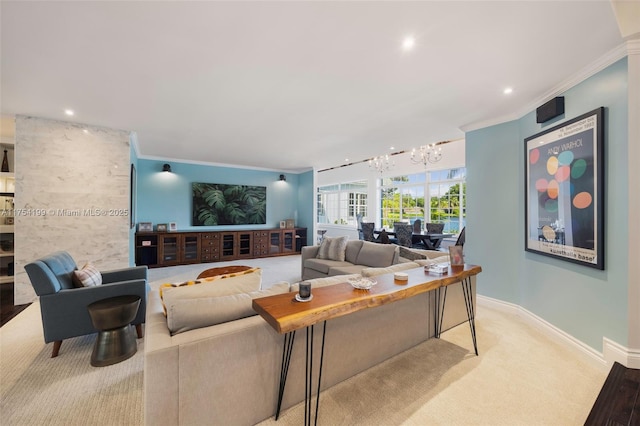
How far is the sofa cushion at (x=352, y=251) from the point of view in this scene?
4367 millimetres

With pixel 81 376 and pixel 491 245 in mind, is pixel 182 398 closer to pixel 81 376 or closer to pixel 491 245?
pixel 81 376

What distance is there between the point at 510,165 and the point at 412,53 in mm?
2242

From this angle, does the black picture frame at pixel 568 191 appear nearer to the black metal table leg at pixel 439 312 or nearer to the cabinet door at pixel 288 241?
the black metal table leg at pixel 439 312

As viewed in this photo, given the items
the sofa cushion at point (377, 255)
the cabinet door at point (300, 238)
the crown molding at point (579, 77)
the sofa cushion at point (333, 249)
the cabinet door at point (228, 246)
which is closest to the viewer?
the crown molding at point (579, 77)

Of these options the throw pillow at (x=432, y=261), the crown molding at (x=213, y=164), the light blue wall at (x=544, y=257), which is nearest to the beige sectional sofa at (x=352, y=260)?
the throw pillow at (x=432, y=261)

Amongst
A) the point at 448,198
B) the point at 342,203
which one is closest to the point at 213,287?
the point at 448,198

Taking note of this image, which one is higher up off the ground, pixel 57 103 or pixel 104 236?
pixel 57 103

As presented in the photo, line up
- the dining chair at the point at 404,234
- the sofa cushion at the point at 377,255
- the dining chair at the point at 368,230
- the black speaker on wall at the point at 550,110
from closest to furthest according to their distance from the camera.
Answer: the black speaker on wall at the point at 550,110, the sofa cushion at the point at 377,255, the dining chair at the point at 404,234, the dining chair at the point at 368,230

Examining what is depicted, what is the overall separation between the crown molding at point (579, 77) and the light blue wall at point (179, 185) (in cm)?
545

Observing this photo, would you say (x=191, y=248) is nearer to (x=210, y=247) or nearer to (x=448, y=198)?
(x=210, y=247)

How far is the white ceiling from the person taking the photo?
66.4 inches

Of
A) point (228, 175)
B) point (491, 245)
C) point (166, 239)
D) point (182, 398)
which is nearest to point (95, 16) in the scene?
point (182, 398)

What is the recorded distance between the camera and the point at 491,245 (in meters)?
3.60

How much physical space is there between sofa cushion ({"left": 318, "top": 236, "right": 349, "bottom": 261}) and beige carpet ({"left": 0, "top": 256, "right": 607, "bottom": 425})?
212 centimetres
